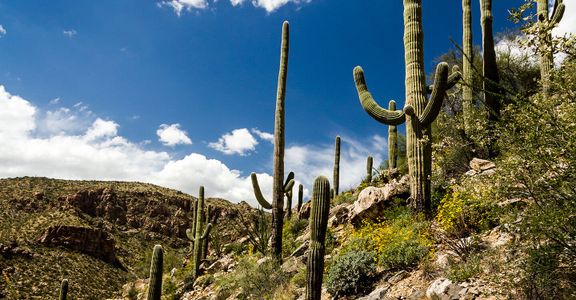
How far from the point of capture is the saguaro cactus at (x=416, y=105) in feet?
29.3

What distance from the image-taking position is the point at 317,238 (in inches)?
340

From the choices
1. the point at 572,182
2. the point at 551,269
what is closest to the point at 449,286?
the point at 551,269

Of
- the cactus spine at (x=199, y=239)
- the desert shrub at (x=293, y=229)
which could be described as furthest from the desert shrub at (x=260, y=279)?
the cactus spine at (x=199, y=239)

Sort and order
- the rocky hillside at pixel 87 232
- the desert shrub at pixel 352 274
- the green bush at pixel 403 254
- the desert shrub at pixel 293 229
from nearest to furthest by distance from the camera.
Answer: the green bush at pixel 403 254, the desert shrub at pixel 352 274, the desert shrub at pixel 293 229, the rocky hillside at pixel 87 232

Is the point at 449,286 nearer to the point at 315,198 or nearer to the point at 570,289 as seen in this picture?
the point at 570,289

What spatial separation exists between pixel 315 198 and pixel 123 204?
5403 cm

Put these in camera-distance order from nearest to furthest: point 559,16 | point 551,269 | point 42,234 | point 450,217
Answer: point 551,269 < point 450,217 < point 559,16 < point 42,234

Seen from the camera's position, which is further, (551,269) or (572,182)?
(551,269)

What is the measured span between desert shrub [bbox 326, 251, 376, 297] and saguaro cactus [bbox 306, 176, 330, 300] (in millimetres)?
595

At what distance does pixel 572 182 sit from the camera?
4492 millimetres

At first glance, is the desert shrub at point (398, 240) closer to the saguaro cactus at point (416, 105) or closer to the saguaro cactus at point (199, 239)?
the saguaro cactus at point (416, 105)

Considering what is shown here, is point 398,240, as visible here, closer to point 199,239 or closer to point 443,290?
point 443,290

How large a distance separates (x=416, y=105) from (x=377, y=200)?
2.80 metres

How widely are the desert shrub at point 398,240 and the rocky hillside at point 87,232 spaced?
728 inches
